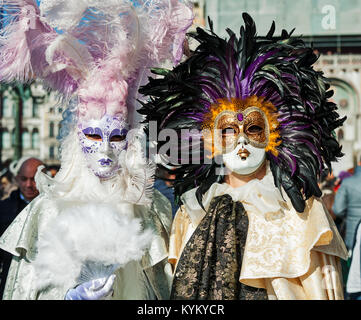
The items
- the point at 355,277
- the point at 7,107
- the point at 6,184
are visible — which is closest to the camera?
the point at 355,277

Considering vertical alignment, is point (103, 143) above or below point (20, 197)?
below

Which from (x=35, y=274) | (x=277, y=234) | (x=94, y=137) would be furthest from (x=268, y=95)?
(x=35, y=274)

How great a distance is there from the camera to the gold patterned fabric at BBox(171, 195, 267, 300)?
3236 millimetres

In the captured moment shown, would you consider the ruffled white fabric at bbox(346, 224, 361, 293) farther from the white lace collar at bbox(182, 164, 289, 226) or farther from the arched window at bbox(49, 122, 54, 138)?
the arched window at bbox(49, 122, 54, 138)

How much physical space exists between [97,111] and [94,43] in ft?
1.36

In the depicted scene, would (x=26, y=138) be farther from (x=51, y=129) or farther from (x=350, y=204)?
(x=350, y=204)

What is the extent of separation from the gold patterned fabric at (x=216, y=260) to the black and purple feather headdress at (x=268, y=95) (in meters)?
0.18

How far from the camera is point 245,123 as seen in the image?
3.39 meters

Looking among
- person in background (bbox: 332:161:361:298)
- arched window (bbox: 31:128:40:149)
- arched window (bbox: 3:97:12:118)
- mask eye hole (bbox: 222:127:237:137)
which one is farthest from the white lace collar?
arched window (bbox: 3:97:12:118)

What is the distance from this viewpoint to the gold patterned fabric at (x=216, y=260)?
10.6 ft

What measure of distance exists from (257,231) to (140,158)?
2.56 ft

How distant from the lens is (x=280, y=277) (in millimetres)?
3197
